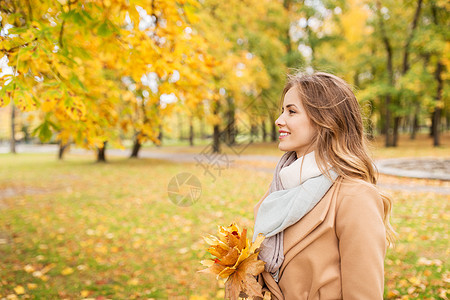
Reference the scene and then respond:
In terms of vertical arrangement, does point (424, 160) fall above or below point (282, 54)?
below

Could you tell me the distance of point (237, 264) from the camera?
4.25 feet

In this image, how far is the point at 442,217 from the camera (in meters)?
5.63

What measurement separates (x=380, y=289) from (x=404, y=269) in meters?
3.30

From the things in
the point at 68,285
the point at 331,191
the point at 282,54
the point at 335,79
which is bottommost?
the point at 68,285

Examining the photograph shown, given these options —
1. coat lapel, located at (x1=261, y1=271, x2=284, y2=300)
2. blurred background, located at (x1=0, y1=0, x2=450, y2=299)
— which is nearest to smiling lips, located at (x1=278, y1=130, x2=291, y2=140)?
blurred background, located at (x1=0, y1=0, x2=450, y2=299)

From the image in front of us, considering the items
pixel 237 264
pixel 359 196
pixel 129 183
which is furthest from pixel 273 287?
pixel 129 183

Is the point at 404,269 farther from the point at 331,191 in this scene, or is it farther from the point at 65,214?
the point at 65,214

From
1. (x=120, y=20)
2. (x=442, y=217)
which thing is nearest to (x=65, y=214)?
(x=120, y=20)

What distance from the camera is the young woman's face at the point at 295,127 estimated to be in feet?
4.34

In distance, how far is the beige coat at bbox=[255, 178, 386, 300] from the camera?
110cm

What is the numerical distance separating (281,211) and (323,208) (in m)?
0.17

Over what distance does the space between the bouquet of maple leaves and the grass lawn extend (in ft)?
0.89

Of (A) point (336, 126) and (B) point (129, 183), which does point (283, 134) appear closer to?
(A) point (336, 126)

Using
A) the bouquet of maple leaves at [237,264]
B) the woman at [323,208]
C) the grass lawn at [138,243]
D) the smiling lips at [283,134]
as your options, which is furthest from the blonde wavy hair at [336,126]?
the grass lawn at [138,243]
